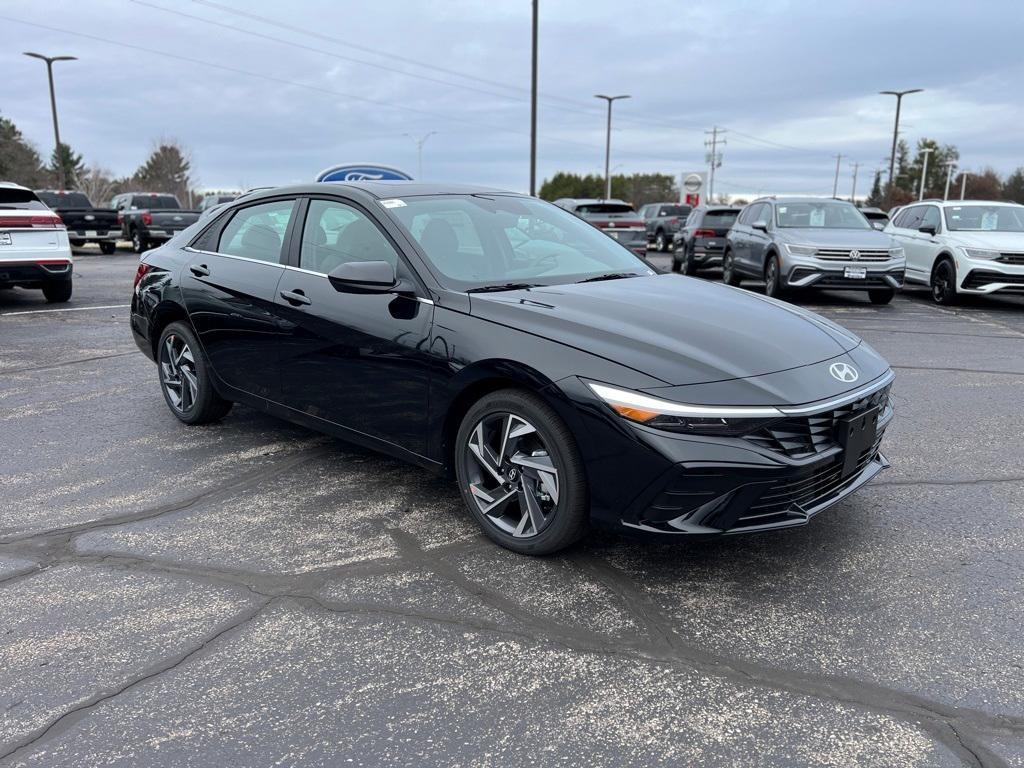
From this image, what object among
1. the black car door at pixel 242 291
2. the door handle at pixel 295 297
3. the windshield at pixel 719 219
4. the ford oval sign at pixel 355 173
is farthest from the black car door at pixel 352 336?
the windshield at pixel 719 219

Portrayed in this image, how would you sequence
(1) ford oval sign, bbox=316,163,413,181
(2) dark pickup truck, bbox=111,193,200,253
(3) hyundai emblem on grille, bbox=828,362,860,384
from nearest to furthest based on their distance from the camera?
1. (3) hyundai emblem on grille, bbox=828,362,860,384
2. (1) ford oval sign, bbox=316,163,413,181
3. (2) dark pickup truck, bbox=111,193,200,253

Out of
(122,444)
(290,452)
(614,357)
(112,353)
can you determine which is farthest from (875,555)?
(112,353)

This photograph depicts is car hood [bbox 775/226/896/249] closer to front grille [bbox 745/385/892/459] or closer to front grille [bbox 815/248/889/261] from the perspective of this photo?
front grille [bbox 815/248/889/261]

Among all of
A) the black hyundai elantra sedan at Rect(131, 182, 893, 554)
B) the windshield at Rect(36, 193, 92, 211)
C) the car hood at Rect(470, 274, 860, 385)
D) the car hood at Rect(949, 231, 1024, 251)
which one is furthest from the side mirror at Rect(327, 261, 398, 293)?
the windshield at Rect(36, 193, 92, 211)

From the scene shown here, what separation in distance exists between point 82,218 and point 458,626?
84.1ft

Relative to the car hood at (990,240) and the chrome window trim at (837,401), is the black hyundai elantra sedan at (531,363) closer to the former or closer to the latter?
the chrome window trim at (837,401)

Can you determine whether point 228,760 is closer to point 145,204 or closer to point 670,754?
point 670,754

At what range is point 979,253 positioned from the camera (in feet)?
40.6

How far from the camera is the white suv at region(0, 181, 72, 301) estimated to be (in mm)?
10930

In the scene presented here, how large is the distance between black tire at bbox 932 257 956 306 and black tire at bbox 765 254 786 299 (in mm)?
2350

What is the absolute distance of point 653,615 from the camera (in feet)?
10.4

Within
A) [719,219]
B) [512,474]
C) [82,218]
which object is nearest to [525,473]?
[512,474]

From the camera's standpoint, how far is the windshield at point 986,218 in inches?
514

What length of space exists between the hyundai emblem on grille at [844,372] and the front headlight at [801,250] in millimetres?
9595
